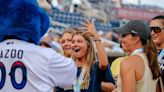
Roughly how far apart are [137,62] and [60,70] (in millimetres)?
1084

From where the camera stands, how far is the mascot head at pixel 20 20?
279 centimetres

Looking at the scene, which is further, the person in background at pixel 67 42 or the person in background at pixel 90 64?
the person in background at pixel 67 42

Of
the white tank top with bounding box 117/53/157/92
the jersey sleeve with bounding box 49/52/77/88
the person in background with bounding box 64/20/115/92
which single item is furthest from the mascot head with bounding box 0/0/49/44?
the person in background with bounding box 64/20/115/92

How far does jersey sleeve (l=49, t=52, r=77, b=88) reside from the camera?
283 cm

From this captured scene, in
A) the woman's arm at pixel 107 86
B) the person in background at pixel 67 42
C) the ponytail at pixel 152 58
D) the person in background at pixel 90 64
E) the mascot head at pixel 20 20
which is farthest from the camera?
the person in background at pixel 67 42

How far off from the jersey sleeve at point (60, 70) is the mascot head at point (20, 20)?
0.19 metres

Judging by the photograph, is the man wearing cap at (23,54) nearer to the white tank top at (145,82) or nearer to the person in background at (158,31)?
the white tank top at (145,82)

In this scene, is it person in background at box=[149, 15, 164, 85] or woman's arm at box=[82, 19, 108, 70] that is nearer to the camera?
woman's arm at box=[82, 19, 108, 70]

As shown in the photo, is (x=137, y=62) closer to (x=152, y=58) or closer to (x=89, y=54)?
(x=152, y=58)

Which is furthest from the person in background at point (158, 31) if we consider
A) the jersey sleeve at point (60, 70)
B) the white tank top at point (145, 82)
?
the jersey sleeve at point (60, 70)

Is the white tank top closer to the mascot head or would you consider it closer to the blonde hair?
the blonde hair

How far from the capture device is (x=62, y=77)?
9.45 feet

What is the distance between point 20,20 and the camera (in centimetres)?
279

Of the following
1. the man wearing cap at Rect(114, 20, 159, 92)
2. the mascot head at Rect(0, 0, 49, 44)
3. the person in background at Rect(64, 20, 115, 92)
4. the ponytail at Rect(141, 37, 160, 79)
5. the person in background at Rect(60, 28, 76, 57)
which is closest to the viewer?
the mascot head at Rect(0, 0, 49, 44)
